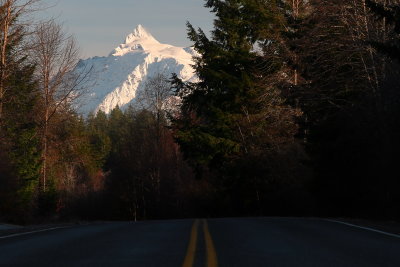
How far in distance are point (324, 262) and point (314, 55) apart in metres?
21.8

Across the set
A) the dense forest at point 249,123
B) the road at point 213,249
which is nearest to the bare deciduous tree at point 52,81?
the dense forest at point 249,123

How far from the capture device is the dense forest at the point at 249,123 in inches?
1039

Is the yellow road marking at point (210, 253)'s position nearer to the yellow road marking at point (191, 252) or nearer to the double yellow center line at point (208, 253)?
the double yellow center line at point (208, 253)

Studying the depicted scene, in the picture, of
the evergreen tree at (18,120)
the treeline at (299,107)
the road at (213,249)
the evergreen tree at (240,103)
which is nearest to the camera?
the road at (213,249)

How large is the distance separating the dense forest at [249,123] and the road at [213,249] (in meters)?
8.92

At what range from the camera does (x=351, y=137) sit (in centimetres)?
2622

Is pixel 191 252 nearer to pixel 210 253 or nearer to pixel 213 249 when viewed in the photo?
pixel 210 253

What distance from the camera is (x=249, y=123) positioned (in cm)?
4294

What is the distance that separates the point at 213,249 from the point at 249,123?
32.7 metres

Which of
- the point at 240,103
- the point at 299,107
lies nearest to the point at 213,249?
the point at 299,107

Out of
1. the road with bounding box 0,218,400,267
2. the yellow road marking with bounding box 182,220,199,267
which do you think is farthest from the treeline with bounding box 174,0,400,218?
the yellow road marking with bounding box 182,220,199,267

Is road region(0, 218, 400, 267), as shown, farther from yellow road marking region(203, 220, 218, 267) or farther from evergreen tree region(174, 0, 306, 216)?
evergreen tree region(174, 0, 306, 216)

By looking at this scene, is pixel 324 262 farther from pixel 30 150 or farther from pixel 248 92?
pixel 30 150

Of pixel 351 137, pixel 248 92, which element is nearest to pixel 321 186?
pixel 351 137
